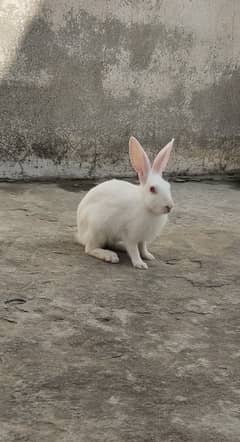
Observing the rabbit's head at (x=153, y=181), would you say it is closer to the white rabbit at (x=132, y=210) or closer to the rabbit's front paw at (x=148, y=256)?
the white rabbit at (x=132, y=210)

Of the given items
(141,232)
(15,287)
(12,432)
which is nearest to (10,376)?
(12,432)

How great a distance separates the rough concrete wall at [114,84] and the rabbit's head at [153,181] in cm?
186

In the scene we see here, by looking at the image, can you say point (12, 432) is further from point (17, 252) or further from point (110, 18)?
point (110, 18)

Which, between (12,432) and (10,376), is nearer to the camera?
(12,432)

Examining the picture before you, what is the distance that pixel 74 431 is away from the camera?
5.78ft

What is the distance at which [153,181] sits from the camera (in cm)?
314

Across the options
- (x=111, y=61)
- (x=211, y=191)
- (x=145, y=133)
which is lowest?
(x=211, y=191)

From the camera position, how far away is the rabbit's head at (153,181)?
308 centimetres

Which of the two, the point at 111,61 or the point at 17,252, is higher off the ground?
the point at 111,61

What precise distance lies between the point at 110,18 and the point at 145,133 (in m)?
0.89

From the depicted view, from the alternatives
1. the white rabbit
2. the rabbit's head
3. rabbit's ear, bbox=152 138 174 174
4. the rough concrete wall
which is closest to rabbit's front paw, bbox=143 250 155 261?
the white rabbit

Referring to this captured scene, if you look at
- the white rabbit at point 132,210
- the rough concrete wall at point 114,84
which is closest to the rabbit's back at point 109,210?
the white rabbit at point 132,210

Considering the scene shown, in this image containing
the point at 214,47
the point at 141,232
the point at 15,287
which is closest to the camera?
the point at 15,287

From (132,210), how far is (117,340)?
A: 946 mm
